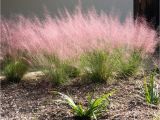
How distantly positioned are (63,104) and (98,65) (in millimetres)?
1002

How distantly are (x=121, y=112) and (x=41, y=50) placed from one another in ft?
6.17

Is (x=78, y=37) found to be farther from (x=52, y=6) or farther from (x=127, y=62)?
(x=52, y=6)

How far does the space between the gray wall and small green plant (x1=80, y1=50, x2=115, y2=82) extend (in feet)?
16.2

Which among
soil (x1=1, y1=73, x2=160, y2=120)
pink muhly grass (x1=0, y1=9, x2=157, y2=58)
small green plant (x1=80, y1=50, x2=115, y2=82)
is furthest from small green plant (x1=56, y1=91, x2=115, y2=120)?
pink muhly grass (x1=0, y1=9, x2=157, y2=58)

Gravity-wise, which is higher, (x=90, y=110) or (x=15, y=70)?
(x=90, y=110)

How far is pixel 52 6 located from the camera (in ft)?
37.8

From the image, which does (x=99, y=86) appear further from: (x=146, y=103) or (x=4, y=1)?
(x=4, y=1)

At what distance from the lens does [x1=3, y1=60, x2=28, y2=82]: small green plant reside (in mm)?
7082

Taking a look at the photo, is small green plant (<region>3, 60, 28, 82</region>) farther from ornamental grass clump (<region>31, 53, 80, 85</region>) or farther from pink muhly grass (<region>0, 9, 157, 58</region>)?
ornamental grass clump (<region>31, 53, 80, 85</region>)

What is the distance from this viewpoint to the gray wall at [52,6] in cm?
1132

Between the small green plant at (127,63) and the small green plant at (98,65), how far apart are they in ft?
0.55

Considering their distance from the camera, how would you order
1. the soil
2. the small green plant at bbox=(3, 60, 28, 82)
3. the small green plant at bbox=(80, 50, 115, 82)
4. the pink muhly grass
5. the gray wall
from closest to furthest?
the soil → the small green plant at bbox=(80, 50, 115, 82) → the pink muhly grass → the small green plant at bbox=(3, 60, 28, 82) → the gray wall

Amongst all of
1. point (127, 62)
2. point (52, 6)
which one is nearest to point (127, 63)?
point (127, 62)

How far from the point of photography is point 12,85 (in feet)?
22.7
